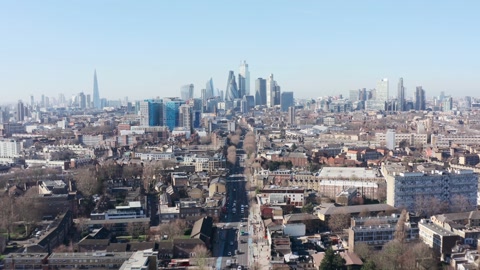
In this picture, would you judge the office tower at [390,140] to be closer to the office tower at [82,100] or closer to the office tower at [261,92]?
the office tower at [261,92]

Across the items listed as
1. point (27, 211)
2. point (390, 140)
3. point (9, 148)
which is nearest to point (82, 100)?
point (9, 148)

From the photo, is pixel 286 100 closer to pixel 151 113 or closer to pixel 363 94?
pixel 363 94

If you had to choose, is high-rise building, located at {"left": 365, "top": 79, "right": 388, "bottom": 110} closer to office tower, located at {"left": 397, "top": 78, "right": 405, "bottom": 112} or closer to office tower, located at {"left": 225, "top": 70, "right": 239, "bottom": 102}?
office tower, located at {"left": 397, "top": 78, "right": 405, "bottom": 112}

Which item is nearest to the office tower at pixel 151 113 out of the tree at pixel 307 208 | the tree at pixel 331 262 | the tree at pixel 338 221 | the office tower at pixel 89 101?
the tree at pixel 307 208

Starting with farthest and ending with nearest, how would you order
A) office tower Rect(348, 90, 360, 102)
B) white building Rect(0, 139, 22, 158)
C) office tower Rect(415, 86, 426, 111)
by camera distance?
office tower Rect(348, 90, 360, 102), office tower Rect(415, 86, 426, 111), white building Rect(0, 139, 22, 158)

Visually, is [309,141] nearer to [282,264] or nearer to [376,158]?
[376,158]

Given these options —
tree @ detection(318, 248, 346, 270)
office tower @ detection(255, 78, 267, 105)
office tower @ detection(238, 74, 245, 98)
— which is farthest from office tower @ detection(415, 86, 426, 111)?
tree @ detection(318, 248, 346, 270)

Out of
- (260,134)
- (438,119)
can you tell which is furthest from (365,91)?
(260,134)
